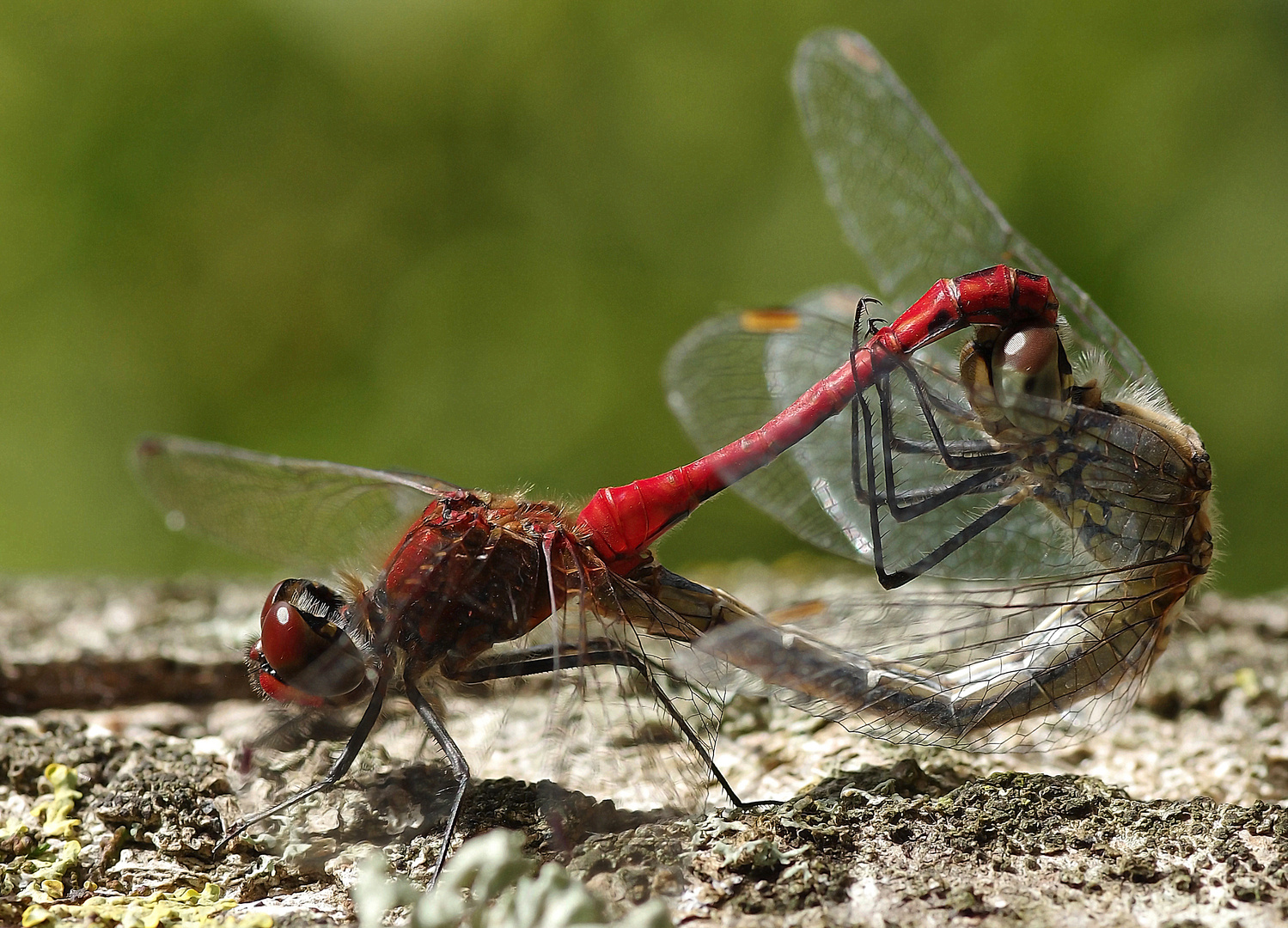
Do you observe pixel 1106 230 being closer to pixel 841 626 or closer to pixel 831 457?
pixel 831 457

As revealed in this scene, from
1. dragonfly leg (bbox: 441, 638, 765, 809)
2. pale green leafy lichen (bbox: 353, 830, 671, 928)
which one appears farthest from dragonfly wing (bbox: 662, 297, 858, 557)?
pale green leafy lichen (bbox: 353, 830, 671, 928)

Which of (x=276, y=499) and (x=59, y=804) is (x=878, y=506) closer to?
(x=276, y=499)

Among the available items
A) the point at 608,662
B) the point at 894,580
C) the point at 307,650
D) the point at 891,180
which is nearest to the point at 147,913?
the point at 307,650

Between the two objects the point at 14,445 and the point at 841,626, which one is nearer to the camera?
the point at 841,626

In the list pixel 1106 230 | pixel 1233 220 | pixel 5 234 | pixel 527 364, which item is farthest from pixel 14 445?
pixel 1233 220

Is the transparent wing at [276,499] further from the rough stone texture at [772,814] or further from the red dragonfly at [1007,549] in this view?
the red dragonfly at [1007,549]

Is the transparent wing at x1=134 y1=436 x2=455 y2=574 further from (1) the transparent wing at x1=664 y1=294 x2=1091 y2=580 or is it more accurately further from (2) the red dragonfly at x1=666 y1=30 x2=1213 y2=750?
(2) the red dragonfly at x1=666 y1=30 x2=1213 y2=750
